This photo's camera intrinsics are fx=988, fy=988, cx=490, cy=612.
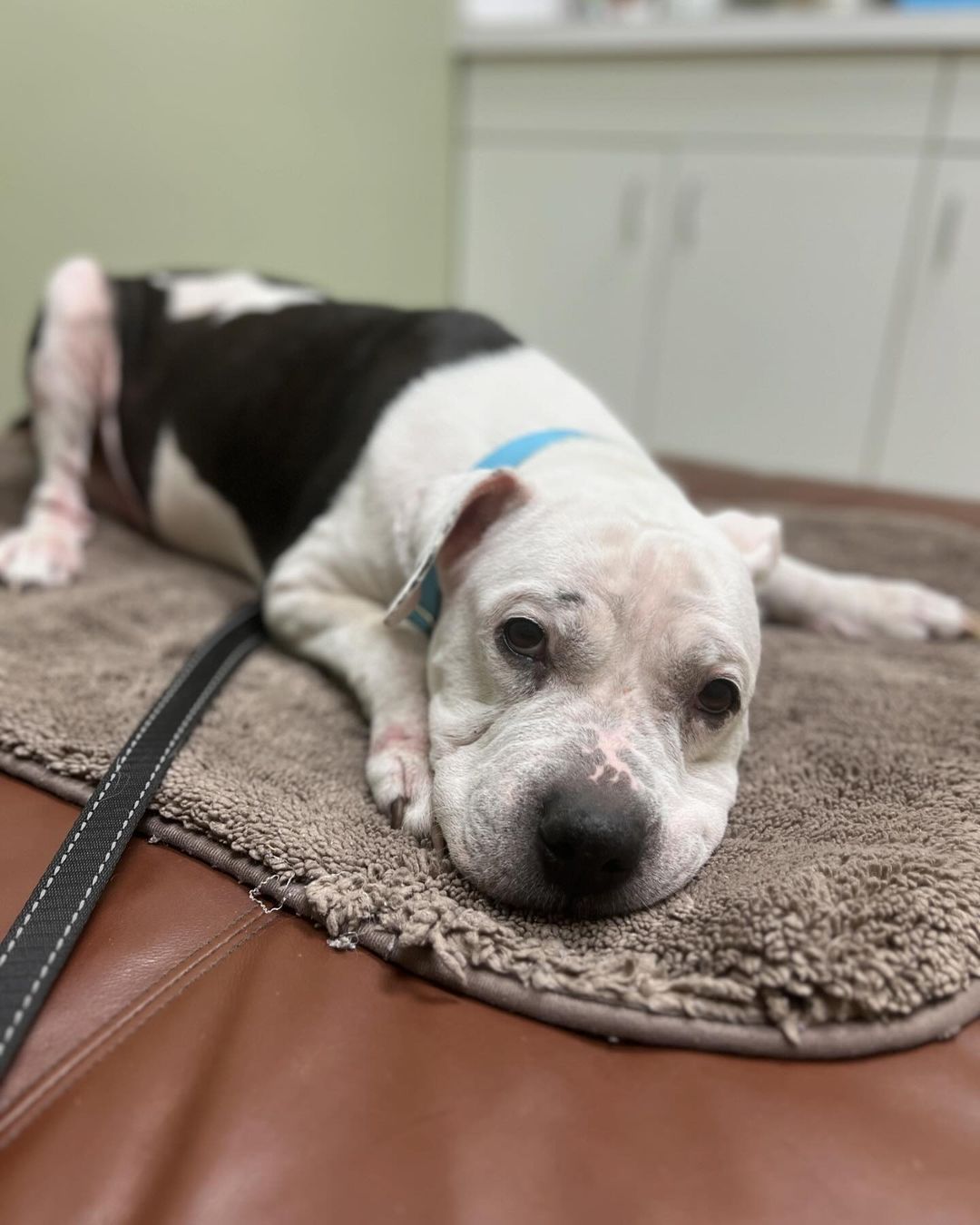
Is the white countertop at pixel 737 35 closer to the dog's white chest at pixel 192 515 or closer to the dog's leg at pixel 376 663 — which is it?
the dog's white chest at pixel 192 515

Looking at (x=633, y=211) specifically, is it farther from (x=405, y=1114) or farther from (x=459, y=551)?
(x=405, y=1114)

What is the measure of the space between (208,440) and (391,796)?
1119 mm

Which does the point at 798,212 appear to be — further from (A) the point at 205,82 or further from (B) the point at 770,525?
(B) the point at 770,525

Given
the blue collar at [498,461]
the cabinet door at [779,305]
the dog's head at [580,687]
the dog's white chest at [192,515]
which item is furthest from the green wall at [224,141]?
the dog's head at [580,687]

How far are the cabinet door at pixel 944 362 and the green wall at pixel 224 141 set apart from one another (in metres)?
1.89

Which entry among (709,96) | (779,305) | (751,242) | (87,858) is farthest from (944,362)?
(87,858)

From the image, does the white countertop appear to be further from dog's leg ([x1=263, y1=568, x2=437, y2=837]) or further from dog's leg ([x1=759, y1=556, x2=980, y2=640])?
dog's leg ([x1=263, y1=568, x2=437, y2=837])

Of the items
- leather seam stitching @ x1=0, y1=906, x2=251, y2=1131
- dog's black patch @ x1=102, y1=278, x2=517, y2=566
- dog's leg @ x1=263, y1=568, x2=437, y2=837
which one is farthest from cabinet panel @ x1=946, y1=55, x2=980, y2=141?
leather seam stitching @ x1=0, y1=906, x2=251, y2=1131

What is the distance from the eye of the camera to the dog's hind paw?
115 cm

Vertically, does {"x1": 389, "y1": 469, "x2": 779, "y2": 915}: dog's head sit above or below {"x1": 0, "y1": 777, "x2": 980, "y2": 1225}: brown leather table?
above

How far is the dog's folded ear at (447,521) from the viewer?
1.24m

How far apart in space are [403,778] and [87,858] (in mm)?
360

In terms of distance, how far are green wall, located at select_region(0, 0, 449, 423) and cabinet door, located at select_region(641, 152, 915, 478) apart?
108cm

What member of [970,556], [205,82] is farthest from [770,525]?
[205,82]
